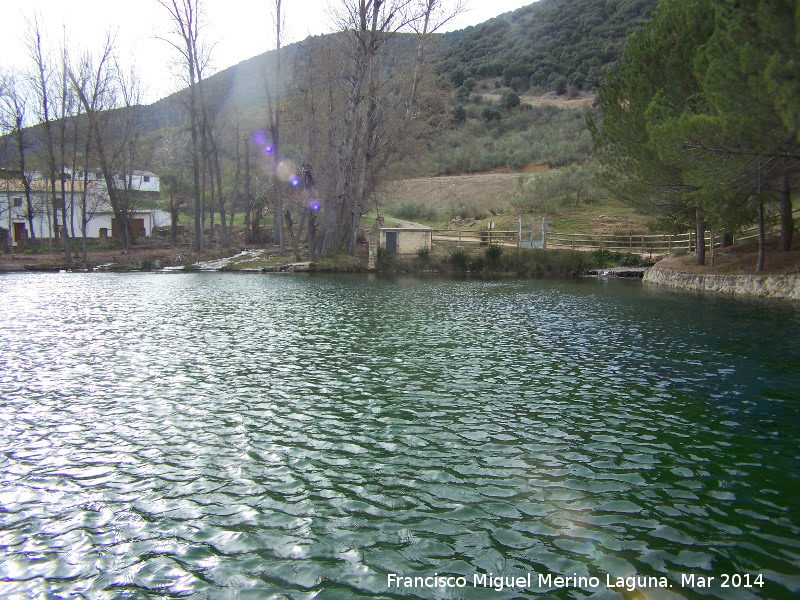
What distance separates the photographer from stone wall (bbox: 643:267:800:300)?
70.8ft

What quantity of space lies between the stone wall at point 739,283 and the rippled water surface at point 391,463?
9129 millimetres

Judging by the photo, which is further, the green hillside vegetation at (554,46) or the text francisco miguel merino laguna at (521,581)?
the green hillside vegetation at (554,46)

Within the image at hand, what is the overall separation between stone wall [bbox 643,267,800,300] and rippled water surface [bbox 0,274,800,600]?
9.13 m

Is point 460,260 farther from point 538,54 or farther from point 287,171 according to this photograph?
point 538,54

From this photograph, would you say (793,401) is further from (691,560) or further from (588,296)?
(588,296)

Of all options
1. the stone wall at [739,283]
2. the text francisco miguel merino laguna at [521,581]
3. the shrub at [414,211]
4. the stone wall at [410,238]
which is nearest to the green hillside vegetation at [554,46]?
the shrub at [414,211]

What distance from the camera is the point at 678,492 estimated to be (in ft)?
19.0

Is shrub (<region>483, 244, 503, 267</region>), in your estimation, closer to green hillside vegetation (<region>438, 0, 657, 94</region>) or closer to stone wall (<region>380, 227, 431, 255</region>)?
stone wall (<region>380, 227, 431, 255</region>)

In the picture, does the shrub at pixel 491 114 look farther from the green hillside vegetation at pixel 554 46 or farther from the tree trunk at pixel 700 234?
the tree trunk at pixel 700 234

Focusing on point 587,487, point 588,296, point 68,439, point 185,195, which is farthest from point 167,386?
point 185,195

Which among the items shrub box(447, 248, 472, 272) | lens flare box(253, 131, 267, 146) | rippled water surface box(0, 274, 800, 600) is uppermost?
lens flare box(253, 131, 267, 146)

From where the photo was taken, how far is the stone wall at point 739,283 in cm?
2158

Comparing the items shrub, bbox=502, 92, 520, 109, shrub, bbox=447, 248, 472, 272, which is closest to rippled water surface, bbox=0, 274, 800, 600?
shrub, bbox=447, 248, 472, 272

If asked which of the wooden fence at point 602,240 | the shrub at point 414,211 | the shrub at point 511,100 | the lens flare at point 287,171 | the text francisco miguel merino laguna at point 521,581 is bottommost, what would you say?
the text francisco miguel merino laguna at point 521,581
